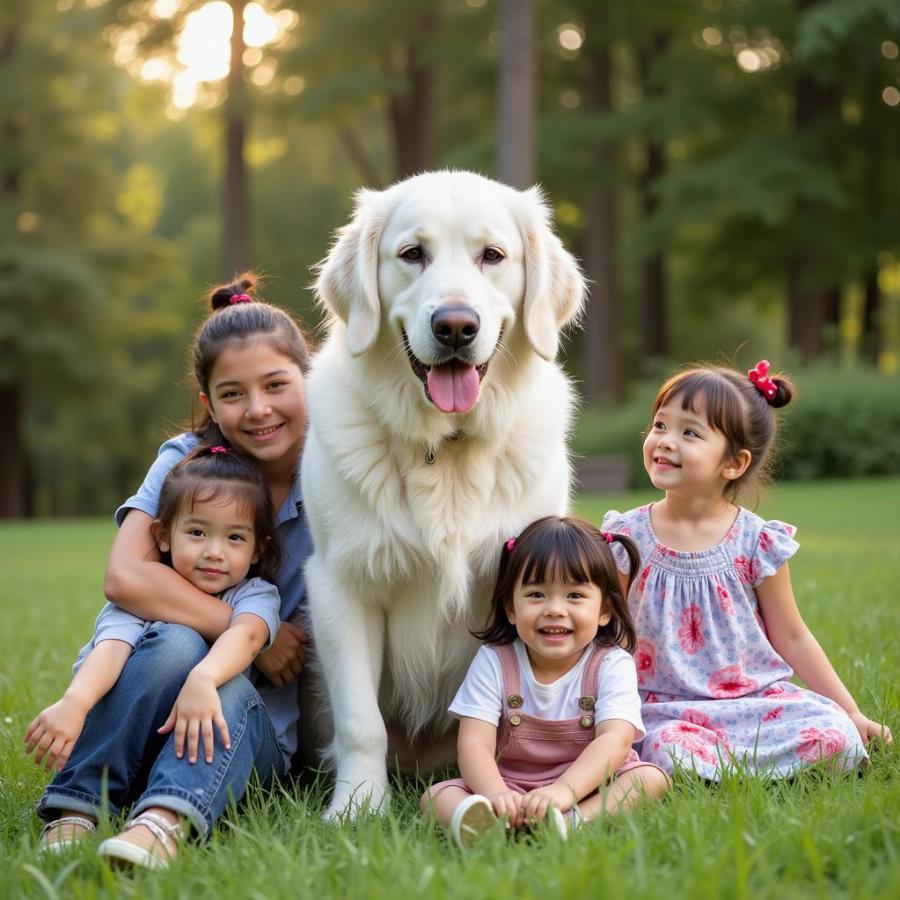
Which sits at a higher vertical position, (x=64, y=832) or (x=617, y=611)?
(x=617, y=611)

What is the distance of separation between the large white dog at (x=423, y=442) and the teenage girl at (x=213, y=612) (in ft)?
0.78

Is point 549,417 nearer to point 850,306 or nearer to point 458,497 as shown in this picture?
point 458,497

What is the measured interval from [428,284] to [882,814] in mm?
1729

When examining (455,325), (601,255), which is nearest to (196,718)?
(455,325)

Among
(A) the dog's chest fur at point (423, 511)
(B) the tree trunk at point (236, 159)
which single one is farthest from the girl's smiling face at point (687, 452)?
(B) the tree trunk at point (236, 159)

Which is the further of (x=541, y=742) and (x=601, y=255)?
(x=601, y=255)

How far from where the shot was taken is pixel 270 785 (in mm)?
3037

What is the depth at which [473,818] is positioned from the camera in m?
2.38

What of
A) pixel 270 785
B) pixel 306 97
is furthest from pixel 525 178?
pixel 270 785

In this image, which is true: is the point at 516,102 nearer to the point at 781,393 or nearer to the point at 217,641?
the point at 781,393

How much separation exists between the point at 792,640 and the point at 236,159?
17571mm

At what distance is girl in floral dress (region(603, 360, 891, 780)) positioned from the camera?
10.5 ft

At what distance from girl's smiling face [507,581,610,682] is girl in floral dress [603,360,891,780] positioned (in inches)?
15.1

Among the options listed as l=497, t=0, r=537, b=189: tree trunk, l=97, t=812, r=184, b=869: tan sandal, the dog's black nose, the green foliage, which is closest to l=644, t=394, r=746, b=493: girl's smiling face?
the dog's black nose
